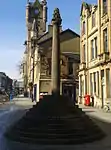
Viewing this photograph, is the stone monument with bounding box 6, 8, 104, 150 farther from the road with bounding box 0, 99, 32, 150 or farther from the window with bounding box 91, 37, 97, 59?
the window with bounding box 91, 37, 97, 59

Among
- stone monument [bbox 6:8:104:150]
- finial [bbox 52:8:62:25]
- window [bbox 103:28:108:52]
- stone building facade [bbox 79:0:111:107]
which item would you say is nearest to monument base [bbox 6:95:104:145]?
stone monument [bbox 6:8:104:150]

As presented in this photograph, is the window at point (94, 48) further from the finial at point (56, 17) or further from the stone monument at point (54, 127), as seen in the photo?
the stone monument at point (54, 127)

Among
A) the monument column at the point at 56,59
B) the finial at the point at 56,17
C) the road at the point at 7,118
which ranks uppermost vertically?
the finial at the point at 56,17

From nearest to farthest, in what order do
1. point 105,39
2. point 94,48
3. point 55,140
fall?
point 55,140, point 105,39, point 94,48

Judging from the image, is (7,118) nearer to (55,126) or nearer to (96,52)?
(55,126)

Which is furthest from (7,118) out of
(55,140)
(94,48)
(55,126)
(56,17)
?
(94,48)

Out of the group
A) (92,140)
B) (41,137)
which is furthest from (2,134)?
(92,140)

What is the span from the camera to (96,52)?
3872 cm

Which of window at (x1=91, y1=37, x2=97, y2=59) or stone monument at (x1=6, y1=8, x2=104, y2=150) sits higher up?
window at (x1=91, y1=37, x2=97, y2=59)

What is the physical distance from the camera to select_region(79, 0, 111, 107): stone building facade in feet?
110

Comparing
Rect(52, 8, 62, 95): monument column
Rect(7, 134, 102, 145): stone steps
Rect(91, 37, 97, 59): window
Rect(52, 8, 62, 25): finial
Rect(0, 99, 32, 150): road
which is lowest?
Rect(7, 134, 102, 145): stone steps

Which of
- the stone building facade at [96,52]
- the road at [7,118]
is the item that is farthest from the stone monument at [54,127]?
the stone building facade at [96,52]

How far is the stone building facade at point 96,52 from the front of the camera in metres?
33.4

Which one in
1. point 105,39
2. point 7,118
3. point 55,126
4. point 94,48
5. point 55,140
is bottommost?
point 55,140
